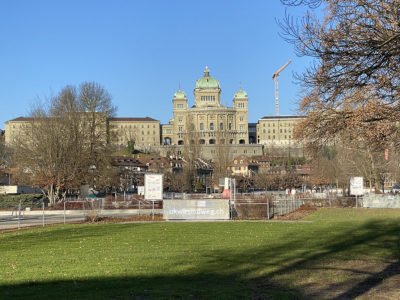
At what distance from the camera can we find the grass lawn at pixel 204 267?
9633 mm

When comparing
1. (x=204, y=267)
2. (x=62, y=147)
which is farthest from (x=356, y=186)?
(x=204, y=267)

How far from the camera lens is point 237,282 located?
10.6 metres

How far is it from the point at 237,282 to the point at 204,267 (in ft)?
7.49

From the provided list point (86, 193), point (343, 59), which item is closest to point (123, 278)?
point (343, 59)

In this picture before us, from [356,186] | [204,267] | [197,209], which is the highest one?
[356,186]

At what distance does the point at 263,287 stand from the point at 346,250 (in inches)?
272

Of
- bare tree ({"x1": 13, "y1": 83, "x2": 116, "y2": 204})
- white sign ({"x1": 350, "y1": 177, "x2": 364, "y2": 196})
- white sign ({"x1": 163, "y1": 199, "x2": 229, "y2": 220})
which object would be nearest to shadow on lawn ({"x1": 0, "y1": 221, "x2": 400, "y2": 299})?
white sign ({"x1": 163, "y1": 199, "x2": 229, "y2": 220})

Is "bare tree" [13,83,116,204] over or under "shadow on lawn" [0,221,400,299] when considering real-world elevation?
over

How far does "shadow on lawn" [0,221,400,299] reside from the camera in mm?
9311

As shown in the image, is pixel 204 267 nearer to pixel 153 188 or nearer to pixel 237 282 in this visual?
pixel 237 282

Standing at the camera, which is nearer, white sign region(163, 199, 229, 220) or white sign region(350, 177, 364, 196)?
white sign region(163, 199, 229, 220)

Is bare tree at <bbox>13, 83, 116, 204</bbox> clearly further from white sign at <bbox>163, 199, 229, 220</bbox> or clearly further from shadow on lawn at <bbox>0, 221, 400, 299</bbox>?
shadow on lawn at <bbox>0, 221, 400, 299</bbox>

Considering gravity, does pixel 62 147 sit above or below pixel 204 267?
above

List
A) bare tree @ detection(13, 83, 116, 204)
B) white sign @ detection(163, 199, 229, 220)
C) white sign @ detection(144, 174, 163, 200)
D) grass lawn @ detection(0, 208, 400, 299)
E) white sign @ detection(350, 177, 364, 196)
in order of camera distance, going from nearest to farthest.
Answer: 1. grass lawn @ detection(0, 208, 400, 299)
2. white sign @ detection(163, 199, 229, 220)
3. white sign @ detection(144, 174, 163, 200)
4. white sign @ detection(350, 177, 364, 196)
5. bare tree @ detection(13, 83, 116, 204)
